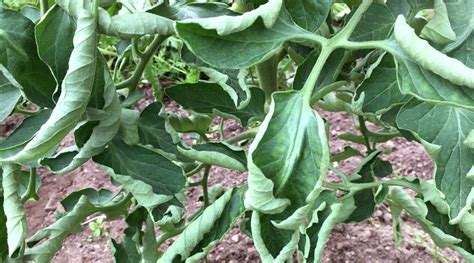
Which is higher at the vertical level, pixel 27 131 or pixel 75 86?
pixel 75 86

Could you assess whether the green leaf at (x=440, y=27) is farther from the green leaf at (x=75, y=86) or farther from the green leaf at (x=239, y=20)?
the green leaf at (x=75, y=86)

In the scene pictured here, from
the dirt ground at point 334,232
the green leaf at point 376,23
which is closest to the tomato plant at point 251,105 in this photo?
the green leaf at point 376,23

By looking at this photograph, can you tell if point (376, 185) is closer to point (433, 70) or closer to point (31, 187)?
point (433, 70)

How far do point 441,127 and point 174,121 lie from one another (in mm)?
434

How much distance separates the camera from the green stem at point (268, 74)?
917mm

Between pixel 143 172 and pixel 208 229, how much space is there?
0.10 m

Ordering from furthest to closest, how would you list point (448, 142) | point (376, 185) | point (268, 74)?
point (268, 74) < point (376, 185) < point (448, 142)

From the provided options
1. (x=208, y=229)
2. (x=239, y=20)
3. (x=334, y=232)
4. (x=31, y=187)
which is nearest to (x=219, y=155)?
(x=208, y=229)

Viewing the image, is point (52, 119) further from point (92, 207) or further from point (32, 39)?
point (92, 207)

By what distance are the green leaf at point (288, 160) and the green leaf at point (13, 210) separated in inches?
10.5

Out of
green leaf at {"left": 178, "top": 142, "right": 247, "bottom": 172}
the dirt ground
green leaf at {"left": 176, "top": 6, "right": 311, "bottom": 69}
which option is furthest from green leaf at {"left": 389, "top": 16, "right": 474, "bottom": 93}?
the dirt ground

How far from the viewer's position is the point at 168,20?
2.15 ft

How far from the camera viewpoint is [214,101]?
829 millimetres

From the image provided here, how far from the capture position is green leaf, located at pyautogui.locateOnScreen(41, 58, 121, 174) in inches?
26.8
